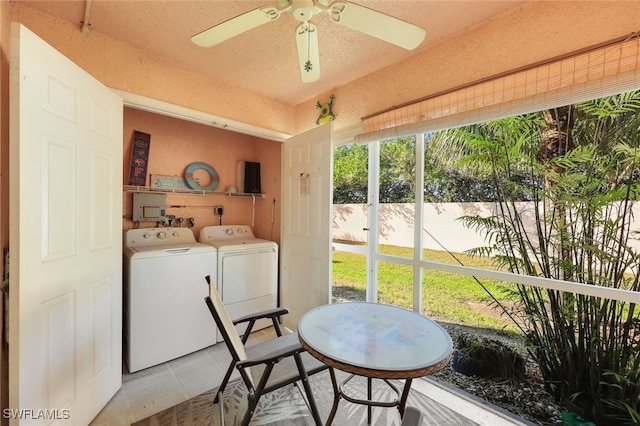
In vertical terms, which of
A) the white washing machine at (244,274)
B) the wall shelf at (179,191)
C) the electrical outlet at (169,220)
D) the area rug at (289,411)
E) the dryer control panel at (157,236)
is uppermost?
the wall shelf at (179,191)

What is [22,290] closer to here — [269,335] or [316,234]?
[316,234]

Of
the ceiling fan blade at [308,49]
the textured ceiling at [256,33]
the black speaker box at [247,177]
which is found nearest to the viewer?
the ceiling fan blade at [308,49]

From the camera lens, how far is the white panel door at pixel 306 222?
2357 millimetres

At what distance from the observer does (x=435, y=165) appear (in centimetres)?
216

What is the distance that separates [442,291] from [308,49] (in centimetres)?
203

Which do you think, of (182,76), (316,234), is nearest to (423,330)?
(316,234)

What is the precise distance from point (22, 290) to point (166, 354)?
1.38m

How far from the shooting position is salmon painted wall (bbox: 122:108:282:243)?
9.21 feet

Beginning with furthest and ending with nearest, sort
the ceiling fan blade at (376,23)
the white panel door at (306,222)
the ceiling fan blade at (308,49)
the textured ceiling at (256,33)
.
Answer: the white panel door at (306,222)
the textured ceiling at (256,33)
the ceiling fan blade at (308,49)
the ceiling fan blade at (376,23)

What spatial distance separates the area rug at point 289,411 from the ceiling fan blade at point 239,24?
2.16 m

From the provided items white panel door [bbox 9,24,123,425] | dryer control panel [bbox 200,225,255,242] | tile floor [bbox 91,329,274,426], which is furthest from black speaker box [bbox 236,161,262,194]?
tile floor [bbox 91,329,274,426]

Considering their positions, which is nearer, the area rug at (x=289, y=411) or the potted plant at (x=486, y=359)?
the area rug at (x=289, y=411)

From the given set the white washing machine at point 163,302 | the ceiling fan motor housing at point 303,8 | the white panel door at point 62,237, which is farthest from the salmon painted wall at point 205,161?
the ceiling fan motor housing at point 303,8

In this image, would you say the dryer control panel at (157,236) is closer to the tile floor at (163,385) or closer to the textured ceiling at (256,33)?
the tile floor at (163,385)
